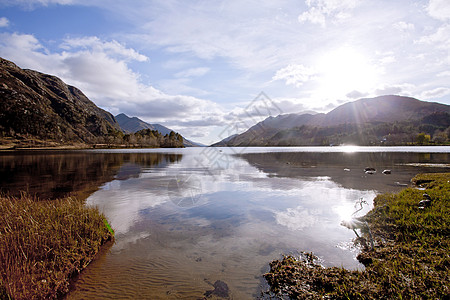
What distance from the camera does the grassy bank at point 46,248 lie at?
23.2ft

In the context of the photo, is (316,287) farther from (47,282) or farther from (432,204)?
(432,204)

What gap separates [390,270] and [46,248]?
44.5ft

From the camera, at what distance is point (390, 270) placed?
7.93 m

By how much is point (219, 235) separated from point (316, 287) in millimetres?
6775

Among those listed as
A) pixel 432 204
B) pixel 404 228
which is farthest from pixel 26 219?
pixel 432 204

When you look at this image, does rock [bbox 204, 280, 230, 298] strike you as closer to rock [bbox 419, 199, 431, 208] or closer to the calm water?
the calm water

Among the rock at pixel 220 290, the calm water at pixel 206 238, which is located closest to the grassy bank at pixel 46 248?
the calm water at pixel 206 238

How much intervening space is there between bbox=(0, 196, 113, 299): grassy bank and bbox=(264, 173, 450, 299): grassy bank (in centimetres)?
802

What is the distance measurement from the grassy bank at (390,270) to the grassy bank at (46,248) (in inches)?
316

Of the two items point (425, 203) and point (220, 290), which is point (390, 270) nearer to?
point (220, 290)

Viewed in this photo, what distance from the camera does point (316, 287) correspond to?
773 cm

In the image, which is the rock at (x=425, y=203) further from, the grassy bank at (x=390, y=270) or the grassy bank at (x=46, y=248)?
the grassy bank at (x=46, y=248)

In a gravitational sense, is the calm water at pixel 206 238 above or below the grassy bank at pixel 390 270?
below

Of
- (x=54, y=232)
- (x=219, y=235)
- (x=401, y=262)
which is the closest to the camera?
(x=401, y=262)
